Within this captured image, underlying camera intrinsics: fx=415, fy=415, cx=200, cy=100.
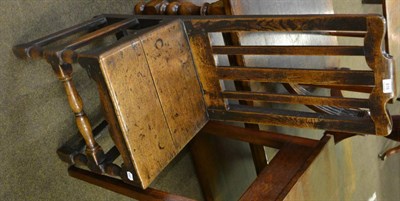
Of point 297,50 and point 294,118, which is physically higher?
point 297,50

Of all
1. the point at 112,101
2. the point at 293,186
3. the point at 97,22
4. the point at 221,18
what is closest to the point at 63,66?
the point at 112,101

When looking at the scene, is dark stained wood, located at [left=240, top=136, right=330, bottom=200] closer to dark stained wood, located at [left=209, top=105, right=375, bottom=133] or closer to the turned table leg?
dark stained wood, located at [left=209, top=105, right=375, bottom=133]

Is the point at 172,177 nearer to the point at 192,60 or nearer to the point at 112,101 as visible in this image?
the point at 192,60

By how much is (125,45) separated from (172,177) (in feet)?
3.00

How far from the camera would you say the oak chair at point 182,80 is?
889 millimetres

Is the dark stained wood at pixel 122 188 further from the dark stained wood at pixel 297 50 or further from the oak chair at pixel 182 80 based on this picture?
the dark stained wood at pixel 297 50

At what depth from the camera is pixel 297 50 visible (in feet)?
3.14

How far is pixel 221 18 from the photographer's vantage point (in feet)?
3.27

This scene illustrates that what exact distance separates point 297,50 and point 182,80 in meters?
0.30

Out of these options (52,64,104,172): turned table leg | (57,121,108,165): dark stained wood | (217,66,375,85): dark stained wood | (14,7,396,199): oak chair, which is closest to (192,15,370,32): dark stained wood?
(14,7,396,199): oak chair

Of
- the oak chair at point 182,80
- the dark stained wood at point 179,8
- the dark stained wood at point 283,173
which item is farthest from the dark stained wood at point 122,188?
the dark stained wood at point 179,8

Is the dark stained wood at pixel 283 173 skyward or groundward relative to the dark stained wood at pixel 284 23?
groundward

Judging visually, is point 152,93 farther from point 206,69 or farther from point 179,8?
point 179,8

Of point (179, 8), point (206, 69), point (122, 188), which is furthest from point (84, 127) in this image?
point (179, 8)
